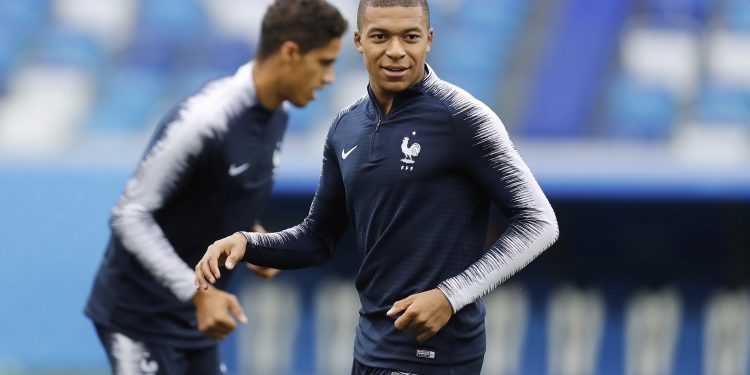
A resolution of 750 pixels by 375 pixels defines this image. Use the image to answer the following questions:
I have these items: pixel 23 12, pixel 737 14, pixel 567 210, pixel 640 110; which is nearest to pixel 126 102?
pixel 23 12

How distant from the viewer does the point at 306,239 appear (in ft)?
13.6

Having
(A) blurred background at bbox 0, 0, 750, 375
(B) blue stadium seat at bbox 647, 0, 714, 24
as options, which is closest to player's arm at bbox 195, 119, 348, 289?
(A) blurred background at bbox 0, 0, 750, 375

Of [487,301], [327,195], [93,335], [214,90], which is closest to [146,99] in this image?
[93,335]

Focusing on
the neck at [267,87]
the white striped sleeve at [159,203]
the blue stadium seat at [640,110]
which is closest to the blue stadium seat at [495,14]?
the blue stadium seat at [640,110]

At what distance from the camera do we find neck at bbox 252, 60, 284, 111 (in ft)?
17.0

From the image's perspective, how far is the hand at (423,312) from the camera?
3602 mm

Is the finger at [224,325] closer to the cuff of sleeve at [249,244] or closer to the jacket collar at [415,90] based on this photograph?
the cuff of sleeve at [249,244]

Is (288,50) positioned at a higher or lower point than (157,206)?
higher

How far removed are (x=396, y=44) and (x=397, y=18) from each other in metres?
0.08

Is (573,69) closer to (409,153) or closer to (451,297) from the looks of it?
(409,153)

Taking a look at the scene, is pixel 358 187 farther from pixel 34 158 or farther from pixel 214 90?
pixel 34 158

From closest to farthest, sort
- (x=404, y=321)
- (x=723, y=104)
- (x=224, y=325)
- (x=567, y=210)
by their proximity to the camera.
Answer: (x=404, y=321) < (x=224, y=325) < (x=567, y=210) < (x=723, y=104)

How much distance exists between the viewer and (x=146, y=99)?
11469 mm

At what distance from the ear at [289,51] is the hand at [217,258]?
150cm
